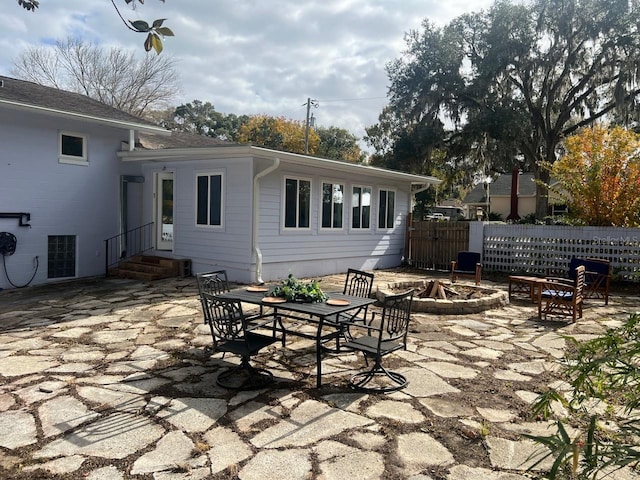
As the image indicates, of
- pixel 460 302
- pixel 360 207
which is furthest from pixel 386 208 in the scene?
pixel 460 302

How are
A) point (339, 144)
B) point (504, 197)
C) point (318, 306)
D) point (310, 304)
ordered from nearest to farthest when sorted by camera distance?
point (318, 306) < point (310, 304) < point (504, 197) < point (339, 144)

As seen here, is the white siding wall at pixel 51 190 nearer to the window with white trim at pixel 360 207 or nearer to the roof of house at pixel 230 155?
the roof of house at pixel 230 155

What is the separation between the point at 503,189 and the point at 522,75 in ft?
55.3

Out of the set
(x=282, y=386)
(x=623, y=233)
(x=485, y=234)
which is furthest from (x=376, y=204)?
(x=282, y=386)

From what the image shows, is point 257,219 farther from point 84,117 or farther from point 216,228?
point 84,117

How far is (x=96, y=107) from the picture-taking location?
1153 cm

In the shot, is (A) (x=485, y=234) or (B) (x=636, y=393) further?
(A) (x=485, y=234)

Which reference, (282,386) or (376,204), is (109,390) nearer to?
(282,386)

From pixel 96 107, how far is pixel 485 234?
1072cm

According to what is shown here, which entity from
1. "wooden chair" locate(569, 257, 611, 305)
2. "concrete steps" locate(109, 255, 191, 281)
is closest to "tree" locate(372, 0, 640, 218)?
"wooden chair" locate(569, 257, 611, 305)

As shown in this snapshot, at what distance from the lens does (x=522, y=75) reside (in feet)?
60.8

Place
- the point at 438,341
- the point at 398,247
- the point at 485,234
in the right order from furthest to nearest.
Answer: the point at 398,247, the point at 485,234, the point at 438,341

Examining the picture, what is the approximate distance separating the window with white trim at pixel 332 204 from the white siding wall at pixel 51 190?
202 inches

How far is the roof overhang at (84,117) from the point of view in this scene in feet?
28.8
